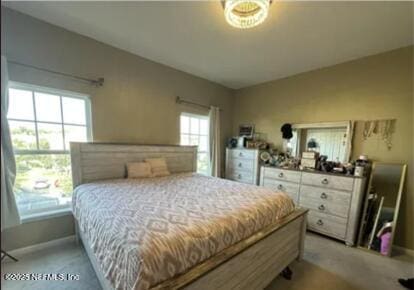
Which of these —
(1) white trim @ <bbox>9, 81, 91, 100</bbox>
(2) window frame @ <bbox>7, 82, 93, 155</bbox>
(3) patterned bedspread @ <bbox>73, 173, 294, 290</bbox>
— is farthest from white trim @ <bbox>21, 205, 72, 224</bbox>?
(1) white trim @ <bbox>9, 81, 91, 100</bbox>

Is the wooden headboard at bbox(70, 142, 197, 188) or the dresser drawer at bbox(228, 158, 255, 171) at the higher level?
the wooden headboard at bbox(70, 142, 197, 188)

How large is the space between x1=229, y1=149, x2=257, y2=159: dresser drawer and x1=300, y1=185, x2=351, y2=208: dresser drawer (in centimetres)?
109

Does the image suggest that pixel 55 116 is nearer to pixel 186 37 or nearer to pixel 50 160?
pixel 50 160

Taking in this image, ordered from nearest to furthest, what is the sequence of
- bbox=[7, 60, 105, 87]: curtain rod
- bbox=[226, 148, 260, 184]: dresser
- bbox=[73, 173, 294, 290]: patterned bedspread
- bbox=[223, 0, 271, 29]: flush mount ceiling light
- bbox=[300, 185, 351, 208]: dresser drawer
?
bbox=[73, 173, 294, 290]: patterned bedspread
bbox=[223, 0, 271, 29]: flush mount ceiling light
bbox=[7, 60, 105, 87]: curtain rod
bbox=[300, 185, 351, 208]: dresser drawer
bbox=[226, 148, 260, 184]: dresser

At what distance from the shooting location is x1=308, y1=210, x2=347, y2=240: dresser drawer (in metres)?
2.76

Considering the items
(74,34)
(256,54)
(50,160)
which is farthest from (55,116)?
(256,54)

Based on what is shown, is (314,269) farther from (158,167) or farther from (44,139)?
(44,139)

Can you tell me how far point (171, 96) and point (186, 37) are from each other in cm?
124

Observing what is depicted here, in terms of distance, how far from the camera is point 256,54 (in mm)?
2992

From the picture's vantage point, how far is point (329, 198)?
9.38 ft

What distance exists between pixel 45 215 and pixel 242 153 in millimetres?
3276

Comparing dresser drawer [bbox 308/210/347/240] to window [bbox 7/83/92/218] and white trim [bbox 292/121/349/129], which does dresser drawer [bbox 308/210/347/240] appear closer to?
white trim [bbox 292/121/349/129]

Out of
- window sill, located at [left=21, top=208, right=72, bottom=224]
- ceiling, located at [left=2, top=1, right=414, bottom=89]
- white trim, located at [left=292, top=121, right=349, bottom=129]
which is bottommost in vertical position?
window sill, located at [left=21, top=208, right=72, bottom=224]

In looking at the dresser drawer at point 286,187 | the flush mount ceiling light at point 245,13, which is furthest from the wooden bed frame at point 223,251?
the flush mount ceiling light at point 245,13
